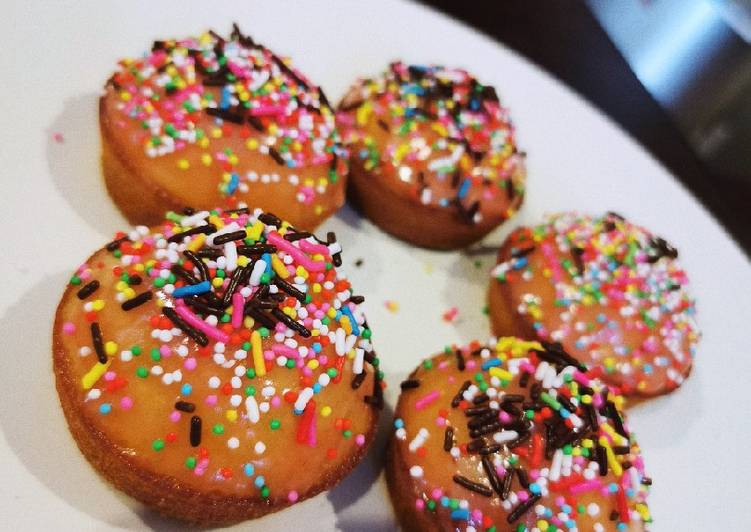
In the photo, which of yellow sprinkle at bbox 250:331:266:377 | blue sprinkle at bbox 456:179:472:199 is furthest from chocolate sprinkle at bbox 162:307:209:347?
blue sprinkle at bbox 456:179:472:199

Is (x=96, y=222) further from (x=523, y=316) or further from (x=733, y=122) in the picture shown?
(x=733, y=122)

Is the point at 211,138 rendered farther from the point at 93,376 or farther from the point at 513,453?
the point at 513,453

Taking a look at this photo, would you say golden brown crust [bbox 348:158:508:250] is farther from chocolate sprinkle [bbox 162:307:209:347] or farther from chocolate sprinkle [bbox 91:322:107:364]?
chocolate sprinkle [bbox 91:322:107:364]

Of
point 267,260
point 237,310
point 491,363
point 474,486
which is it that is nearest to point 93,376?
point 237,310

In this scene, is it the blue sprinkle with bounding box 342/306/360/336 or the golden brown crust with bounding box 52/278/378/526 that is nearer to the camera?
the golden brown crust with bounding box 52/278/378/526

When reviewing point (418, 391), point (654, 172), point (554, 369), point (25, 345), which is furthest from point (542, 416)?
point (654, 172)
